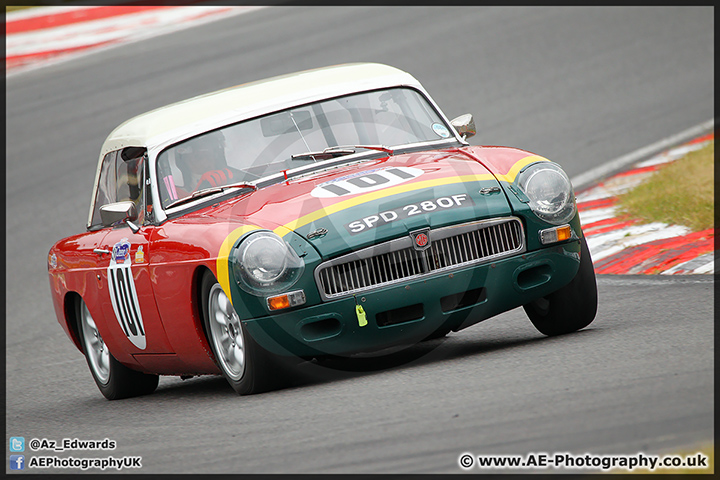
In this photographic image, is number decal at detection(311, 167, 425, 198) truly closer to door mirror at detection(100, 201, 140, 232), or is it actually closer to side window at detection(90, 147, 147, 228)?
door mirror at detection(100, 201, 140, 232)

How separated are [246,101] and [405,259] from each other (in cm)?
180

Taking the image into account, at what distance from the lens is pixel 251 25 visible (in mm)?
19438

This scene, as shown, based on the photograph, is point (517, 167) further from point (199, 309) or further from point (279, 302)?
point (199, 309)

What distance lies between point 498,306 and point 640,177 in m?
5.34

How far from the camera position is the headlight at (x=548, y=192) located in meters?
5.36

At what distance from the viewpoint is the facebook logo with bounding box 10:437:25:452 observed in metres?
5.22

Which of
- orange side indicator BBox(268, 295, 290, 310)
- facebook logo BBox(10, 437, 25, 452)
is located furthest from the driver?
facebook logo BBox(10, 437, 25, 452)

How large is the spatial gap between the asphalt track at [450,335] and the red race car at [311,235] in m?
0.24

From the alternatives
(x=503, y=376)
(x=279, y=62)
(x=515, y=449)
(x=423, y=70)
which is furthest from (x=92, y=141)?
(x=515, y=449)

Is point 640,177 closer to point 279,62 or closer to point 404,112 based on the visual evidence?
point 404,112

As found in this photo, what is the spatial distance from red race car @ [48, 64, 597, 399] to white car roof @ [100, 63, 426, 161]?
0.01 metres

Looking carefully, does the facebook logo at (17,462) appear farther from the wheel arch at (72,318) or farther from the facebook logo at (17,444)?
the wheel arch at (72,318)
